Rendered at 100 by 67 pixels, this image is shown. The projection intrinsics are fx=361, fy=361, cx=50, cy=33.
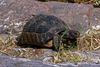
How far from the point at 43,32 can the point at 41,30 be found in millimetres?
58

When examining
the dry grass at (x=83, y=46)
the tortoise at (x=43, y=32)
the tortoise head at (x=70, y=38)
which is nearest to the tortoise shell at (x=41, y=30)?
the tortoise at (x=43, y=32)

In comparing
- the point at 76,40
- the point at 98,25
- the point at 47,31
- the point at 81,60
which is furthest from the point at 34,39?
the point at 98,25

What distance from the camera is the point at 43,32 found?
430cm

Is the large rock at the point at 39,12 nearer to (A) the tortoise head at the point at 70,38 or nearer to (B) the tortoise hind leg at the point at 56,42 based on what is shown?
(A) the tortoise head at the point at 70,38

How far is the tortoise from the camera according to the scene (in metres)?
4.25

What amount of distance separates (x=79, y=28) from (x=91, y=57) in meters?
0.99

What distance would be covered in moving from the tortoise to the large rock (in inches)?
19.0

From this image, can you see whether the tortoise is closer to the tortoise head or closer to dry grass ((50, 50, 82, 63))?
the tortoise head

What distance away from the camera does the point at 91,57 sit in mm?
3922

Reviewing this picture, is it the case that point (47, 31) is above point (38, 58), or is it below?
above

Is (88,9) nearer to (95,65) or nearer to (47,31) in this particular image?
(47,31)

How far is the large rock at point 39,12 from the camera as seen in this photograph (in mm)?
5008

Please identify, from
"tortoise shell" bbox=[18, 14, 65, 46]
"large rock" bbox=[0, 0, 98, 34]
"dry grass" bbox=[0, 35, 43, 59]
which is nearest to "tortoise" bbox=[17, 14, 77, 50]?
"tortoise shell" bbox=[18, 14, 65, 46]

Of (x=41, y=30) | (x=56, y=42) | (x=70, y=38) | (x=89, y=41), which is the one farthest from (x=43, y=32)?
(x=89, y=41)
